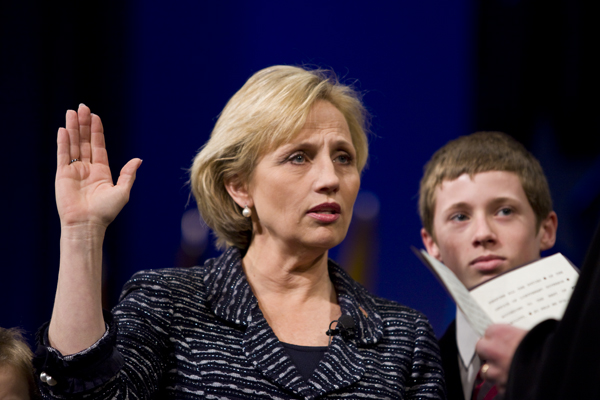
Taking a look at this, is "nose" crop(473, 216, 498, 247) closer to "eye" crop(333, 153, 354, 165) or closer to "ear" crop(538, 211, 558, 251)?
"ear" crop(538, 211, 558, 251)

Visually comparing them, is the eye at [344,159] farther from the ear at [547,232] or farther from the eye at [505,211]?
the ear at [547,232]

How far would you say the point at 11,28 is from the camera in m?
2.99

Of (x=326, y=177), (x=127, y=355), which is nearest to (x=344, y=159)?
(x=326, y=177)

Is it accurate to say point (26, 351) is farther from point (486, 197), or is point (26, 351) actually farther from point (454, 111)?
point (454, 111)

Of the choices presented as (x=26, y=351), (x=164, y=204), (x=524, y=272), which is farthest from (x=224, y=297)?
(x=164, y=204)

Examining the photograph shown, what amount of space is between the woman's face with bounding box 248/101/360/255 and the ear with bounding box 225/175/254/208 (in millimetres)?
32

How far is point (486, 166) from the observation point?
8.13 feet

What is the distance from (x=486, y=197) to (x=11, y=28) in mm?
2365

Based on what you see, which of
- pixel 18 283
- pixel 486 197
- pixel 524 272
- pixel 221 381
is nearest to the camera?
pixel 524 272

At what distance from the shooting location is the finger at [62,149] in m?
1.68

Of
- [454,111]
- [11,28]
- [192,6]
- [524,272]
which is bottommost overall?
[524,272]

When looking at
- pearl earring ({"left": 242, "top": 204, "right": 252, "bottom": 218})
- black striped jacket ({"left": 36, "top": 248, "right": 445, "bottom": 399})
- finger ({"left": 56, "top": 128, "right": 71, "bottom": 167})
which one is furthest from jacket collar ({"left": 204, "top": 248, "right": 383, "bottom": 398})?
finger ({"left": 56, "top": 128, "right": 71, "bottom": 167})

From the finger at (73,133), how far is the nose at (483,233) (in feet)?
4.82

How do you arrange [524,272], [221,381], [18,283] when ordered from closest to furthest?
[524,272], [221,381], [18,283]
